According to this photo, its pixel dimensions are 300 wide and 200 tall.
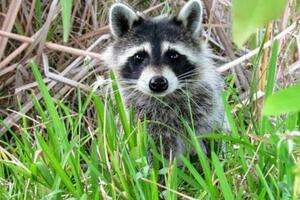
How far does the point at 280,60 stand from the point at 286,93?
3.50m

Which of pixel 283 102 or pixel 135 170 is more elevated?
pixel 283 102

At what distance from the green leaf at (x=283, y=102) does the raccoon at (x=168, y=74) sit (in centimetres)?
271

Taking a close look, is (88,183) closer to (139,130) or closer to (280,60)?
(139,130)

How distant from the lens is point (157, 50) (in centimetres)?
347

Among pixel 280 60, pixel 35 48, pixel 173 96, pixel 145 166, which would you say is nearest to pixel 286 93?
pixel 145 166

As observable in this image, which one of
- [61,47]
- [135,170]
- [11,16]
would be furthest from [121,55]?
[135,170]

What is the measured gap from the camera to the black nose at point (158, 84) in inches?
128

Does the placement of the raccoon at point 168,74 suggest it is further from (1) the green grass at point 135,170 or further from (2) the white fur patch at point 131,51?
(1) the green grass at point 135,170

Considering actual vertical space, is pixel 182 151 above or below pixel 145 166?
below

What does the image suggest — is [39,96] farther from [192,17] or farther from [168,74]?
[168,74]

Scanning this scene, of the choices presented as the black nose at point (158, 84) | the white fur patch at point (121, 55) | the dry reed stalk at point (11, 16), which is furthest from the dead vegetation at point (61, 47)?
the black nose at point (158, 84)

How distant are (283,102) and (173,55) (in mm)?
3007

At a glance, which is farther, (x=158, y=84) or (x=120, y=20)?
(x=120, y=20)

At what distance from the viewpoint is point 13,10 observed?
14.4 feet
